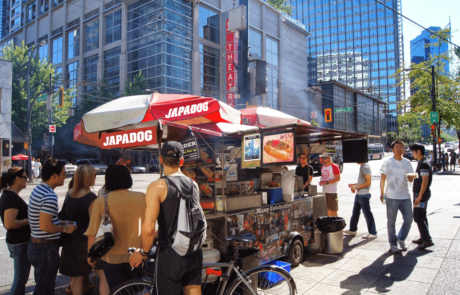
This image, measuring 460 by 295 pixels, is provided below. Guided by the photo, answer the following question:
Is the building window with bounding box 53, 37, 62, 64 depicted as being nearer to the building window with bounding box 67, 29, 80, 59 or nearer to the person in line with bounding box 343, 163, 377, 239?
the building window with bounding box 67, 29, 80, 59

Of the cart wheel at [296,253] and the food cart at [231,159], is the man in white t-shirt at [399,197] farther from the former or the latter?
the cart wheel at [296,253]

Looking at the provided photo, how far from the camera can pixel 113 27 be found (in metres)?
39.5

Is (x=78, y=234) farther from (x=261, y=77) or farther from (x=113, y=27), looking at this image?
(x=113, y=27)

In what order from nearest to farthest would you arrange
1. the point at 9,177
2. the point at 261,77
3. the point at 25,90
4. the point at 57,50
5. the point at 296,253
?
1. the point at 9,177
2. the point at 296,253
3. the point at 261,77
4. the point at 25,90
5. the point at 57,50

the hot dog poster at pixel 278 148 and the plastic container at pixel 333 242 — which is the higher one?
the hot dog poster at pixel 278 148

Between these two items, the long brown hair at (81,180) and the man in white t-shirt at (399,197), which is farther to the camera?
the man in white t-shirt at (399,197)

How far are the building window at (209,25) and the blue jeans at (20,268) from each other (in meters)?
36.7

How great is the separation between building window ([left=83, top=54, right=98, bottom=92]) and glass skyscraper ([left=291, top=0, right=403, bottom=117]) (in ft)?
276

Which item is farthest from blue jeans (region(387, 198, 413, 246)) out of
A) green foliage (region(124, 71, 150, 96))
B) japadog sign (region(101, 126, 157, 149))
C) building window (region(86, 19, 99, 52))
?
building window (region(86, 19, 99, 52))

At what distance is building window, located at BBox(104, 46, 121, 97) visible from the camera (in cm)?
3881

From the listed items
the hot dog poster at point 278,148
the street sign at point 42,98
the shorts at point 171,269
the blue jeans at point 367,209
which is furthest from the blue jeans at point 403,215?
the street sign at point 42,98

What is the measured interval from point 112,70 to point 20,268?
1538 inches

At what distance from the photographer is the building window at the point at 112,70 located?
3881cm

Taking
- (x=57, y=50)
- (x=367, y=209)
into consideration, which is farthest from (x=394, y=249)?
(x=57, y=50)
